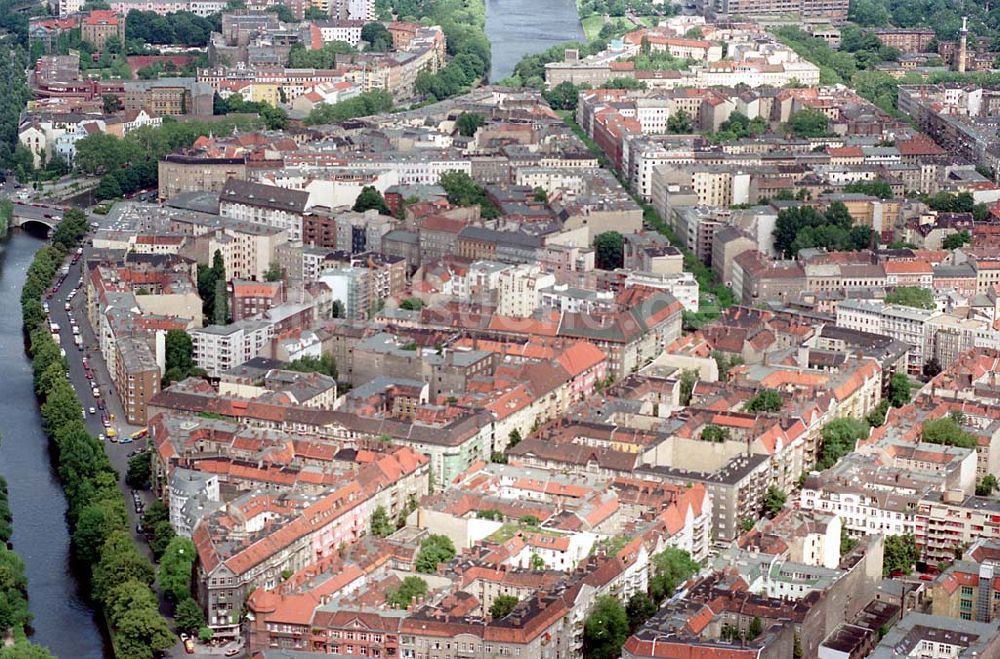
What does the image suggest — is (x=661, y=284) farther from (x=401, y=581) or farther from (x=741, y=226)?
(x=401, y=581)

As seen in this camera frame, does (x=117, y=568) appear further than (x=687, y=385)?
No

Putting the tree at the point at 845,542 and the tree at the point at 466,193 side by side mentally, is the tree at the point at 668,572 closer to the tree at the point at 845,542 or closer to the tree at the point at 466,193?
the tree at the point at 845,542

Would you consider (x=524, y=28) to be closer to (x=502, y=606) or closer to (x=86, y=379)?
(x=86, y=379)

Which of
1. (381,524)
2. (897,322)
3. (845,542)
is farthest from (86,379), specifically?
(845,542)

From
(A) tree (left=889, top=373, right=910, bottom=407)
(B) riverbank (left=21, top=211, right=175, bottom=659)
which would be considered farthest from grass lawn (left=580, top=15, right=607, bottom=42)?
(A) tree (left=889, top=373, right=910, bottom=407)

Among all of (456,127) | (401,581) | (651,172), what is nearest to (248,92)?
(456,127)

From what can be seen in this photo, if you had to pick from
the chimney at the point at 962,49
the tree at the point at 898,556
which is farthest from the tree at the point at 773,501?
the chimney at the point at 962,49
